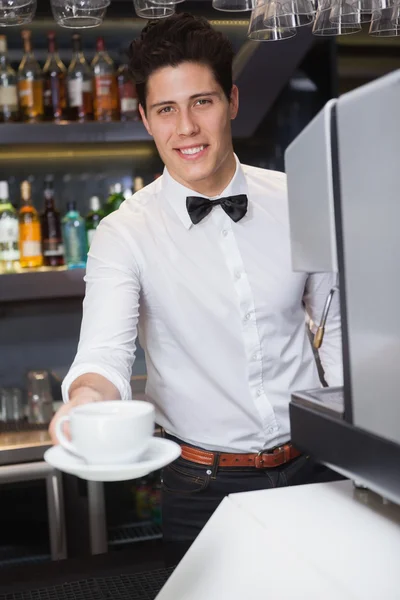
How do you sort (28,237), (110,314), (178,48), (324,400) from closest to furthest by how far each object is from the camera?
(324,400)
(110,314)
(178,48)
(28,237)

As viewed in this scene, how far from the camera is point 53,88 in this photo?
2.95 meters

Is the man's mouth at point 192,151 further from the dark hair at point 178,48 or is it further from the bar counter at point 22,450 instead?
the bar counter at point 22,450

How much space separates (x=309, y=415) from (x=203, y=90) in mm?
811

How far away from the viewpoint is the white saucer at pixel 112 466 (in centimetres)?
86

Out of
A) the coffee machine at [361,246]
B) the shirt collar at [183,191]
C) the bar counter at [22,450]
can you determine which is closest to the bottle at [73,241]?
the bar counter at [22,450]

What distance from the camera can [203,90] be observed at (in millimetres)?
1677

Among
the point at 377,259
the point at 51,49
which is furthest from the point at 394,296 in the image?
the point at 51,49

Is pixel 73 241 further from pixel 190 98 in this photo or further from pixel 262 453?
pixel 262 453

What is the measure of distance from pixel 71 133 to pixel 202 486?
156cm

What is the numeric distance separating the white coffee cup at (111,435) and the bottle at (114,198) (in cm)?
225

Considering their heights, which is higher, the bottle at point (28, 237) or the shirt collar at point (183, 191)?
the shirt collar at point (183, 191)

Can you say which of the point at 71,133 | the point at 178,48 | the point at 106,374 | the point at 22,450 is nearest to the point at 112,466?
the point at 106,374

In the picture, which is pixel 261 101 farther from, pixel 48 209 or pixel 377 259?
pixel 377 259

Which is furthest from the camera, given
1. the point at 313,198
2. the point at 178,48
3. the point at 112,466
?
the point at 178,48
